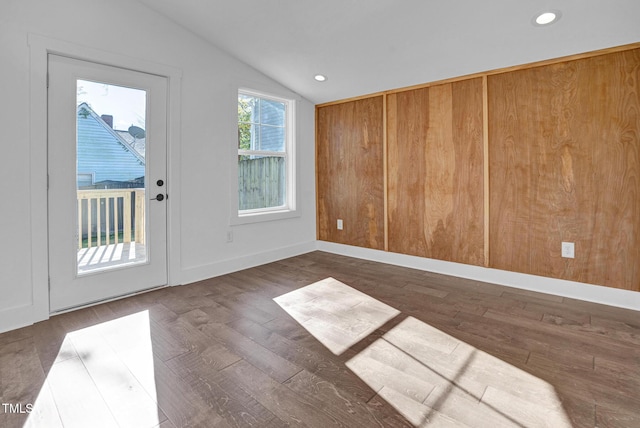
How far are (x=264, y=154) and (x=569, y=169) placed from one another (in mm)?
3051

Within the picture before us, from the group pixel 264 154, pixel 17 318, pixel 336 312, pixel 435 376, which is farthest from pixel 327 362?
pixel 264 154

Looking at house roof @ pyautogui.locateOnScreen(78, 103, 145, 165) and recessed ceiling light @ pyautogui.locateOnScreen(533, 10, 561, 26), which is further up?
recessed ceiling light @ pyautogui.locateOnScreen(533, 10, 561, 26)

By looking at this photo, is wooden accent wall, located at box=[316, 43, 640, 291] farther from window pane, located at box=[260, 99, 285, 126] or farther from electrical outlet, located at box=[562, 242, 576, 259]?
window pane, located at box=[260, 99, 285, 126]

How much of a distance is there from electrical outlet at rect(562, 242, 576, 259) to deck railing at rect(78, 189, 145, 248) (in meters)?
3.66

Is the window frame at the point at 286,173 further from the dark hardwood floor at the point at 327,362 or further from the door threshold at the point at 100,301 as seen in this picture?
the dark hardwood floor at the point at 327,362

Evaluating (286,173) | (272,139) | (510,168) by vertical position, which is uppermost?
(272,139)

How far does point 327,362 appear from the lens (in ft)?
Result: 6.24

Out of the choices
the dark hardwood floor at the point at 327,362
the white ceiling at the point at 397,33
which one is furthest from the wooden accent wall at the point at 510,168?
the dark hardwood floor at the point at 327,362

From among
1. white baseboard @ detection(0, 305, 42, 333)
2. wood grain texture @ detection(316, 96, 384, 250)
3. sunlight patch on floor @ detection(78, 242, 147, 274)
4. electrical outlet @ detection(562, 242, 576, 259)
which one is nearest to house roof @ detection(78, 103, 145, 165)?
sunlight patch on floor @ detection(78, 242, 147, 274)

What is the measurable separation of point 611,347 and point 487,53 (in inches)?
93.0

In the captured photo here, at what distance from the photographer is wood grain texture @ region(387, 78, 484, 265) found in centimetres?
339

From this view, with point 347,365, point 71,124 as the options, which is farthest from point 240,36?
point 347,365

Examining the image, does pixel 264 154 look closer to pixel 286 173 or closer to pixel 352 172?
pixel 286 173

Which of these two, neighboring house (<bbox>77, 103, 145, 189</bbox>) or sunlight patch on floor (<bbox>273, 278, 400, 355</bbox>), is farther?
neighboring house (<bbox>77, 103, 145, 189</bbox>)
